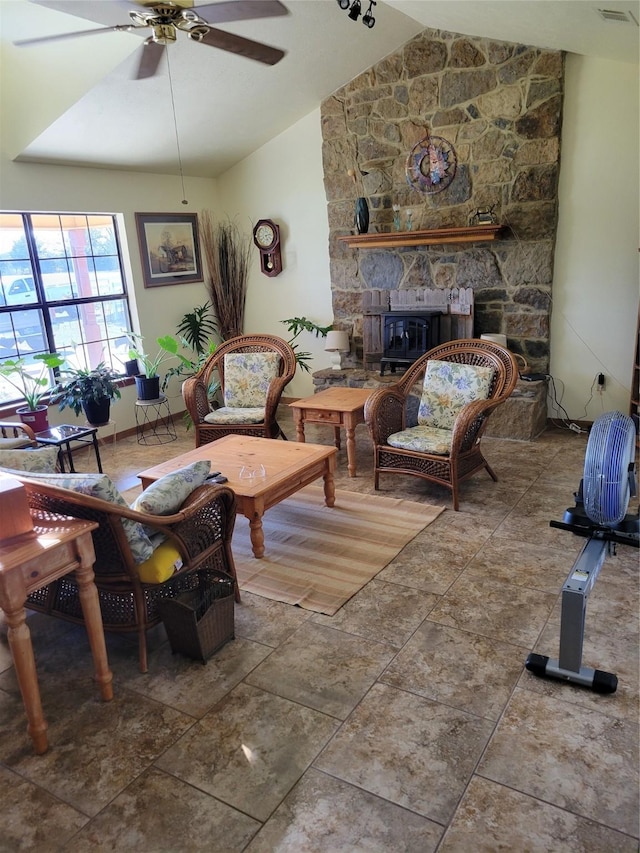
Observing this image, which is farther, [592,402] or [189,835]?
[592,402]

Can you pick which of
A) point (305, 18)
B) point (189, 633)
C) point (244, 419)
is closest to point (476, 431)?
point (244, 419)

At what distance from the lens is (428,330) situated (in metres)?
5.55

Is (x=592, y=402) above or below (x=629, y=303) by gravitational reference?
below

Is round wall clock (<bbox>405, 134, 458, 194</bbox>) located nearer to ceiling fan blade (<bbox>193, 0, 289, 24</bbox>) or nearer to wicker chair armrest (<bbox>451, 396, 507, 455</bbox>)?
wicker chair armrest (<bbox>451, 396, 507, 455</bbox>)

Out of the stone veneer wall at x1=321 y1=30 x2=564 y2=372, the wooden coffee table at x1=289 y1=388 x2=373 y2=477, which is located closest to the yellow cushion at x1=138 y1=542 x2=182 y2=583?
the wooden coffee table at x1=289 y1=388 x2=373 y2=477

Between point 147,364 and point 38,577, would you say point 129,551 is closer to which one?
point 38,577

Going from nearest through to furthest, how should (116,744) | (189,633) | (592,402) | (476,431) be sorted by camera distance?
(116,744), (189,633), (476,431), (592,402)

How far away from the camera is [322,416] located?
458cm

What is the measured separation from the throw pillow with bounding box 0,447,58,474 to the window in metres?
2.59

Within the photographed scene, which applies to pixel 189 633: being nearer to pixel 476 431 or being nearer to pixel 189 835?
pixel 189 835

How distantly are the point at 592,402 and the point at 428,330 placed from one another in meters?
1.52

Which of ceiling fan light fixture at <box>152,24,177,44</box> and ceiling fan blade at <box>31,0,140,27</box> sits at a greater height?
ceiling fan blade at <box>31,0,140,27</box>

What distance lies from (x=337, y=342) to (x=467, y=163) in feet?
6.26

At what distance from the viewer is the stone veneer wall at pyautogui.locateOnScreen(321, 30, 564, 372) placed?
4.92m
